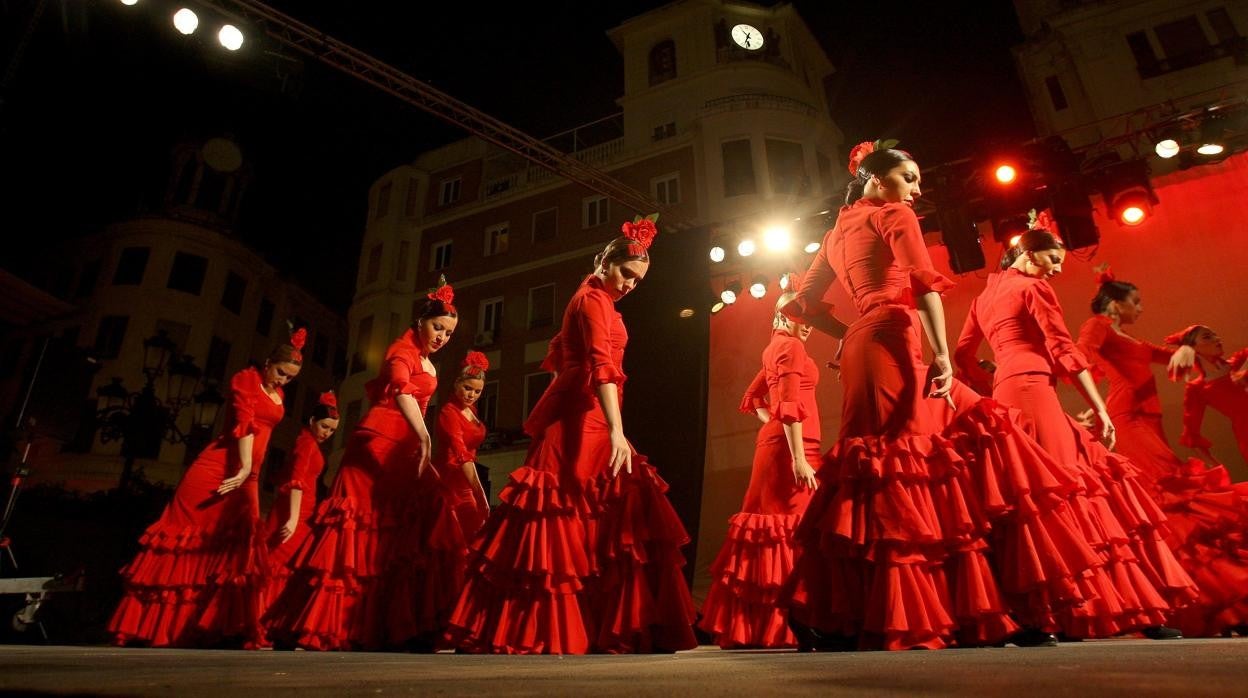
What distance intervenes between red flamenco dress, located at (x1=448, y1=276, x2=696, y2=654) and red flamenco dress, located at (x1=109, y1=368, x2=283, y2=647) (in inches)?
85.4

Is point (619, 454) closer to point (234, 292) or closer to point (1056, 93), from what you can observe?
point (1056, 93)

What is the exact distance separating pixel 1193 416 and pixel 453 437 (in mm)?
5206

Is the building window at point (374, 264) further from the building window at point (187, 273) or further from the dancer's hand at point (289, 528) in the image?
the dancer's hand at point (289, 528)

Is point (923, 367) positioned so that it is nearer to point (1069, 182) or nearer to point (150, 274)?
point (1069, 182)

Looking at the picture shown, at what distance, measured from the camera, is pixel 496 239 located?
826 inches

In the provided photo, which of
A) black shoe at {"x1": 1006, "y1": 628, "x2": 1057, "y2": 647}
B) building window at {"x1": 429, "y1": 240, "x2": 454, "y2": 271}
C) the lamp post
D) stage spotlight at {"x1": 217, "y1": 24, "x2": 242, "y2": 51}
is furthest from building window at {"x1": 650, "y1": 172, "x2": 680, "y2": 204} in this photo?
black shoe at {"x1": 1006, "y1": 628, "x2": 1057, "y2": 647}

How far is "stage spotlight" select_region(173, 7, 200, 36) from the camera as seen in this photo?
5867 millimetres

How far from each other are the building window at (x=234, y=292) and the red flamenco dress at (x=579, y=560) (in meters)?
24.1

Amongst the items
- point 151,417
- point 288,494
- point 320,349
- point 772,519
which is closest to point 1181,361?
point 772,519

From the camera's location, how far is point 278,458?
24.2 m

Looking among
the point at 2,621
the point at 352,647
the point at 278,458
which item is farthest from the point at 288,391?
the point at 352,647

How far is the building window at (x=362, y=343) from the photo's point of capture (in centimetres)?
2066

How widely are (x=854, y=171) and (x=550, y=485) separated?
2132mm

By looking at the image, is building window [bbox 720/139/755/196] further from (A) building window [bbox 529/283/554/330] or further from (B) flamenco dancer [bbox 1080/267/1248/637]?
(B) flamenco dancer [bbox 1080/267/1248/637]
